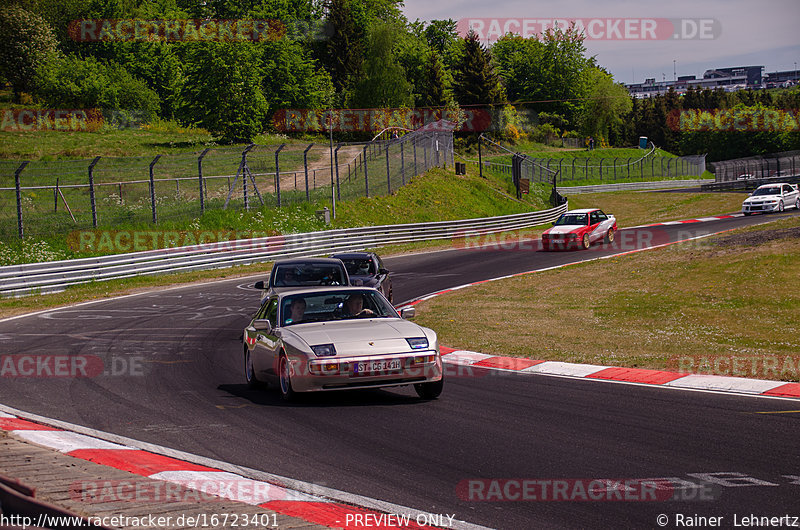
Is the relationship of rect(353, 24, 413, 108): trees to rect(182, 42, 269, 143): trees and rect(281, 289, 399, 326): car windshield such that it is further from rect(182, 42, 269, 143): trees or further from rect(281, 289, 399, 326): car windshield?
rect(281, 289, 399, 326): car windshield

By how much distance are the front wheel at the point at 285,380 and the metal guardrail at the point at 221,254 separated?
17.6 metres

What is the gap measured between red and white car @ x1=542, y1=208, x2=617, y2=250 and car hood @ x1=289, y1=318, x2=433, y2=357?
78.6ft

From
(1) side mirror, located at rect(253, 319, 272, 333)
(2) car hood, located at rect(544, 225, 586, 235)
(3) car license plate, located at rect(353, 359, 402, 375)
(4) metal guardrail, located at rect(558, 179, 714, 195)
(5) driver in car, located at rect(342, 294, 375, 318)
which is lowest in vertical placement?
(4) metal guardrail, located at rect(558, 179, 714, 195)

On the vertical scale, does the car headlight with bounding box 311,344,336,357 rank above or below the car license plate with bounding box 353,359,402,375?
above

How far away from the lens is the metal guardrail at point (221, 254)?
25.2 metres

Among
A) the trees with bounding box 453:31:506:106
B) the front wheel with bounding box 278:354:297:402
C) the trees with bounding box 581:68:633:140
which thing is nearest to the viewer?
the front wheel with bounding box 278:354:297:402

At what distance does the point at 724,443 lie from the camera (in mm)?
7043

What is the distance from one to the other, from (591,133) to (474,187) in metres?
78.1

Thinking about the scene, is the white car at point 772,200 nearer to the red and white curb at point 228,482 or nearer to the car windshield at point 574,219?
the car windshield at point 574,219

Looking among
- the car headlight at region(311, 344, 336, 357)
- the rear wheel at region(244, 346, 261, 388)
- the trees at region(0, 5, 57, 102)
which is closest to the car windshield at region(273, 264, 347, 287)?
the rear wheel at region(244, 346, 261, 388)

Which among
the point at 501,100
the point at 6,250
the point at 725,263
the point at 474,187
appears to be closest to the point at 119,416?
the point at 725,263

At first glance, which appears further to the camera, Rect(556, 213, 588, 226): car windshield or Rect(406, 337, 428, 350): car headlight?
Rect(556, 213, 588, 226): car windshield

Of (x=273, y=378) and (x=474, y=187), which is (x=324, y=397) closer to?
(x=273, y=378)

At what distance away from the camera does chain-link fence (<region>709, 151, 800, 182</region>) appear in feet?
245
